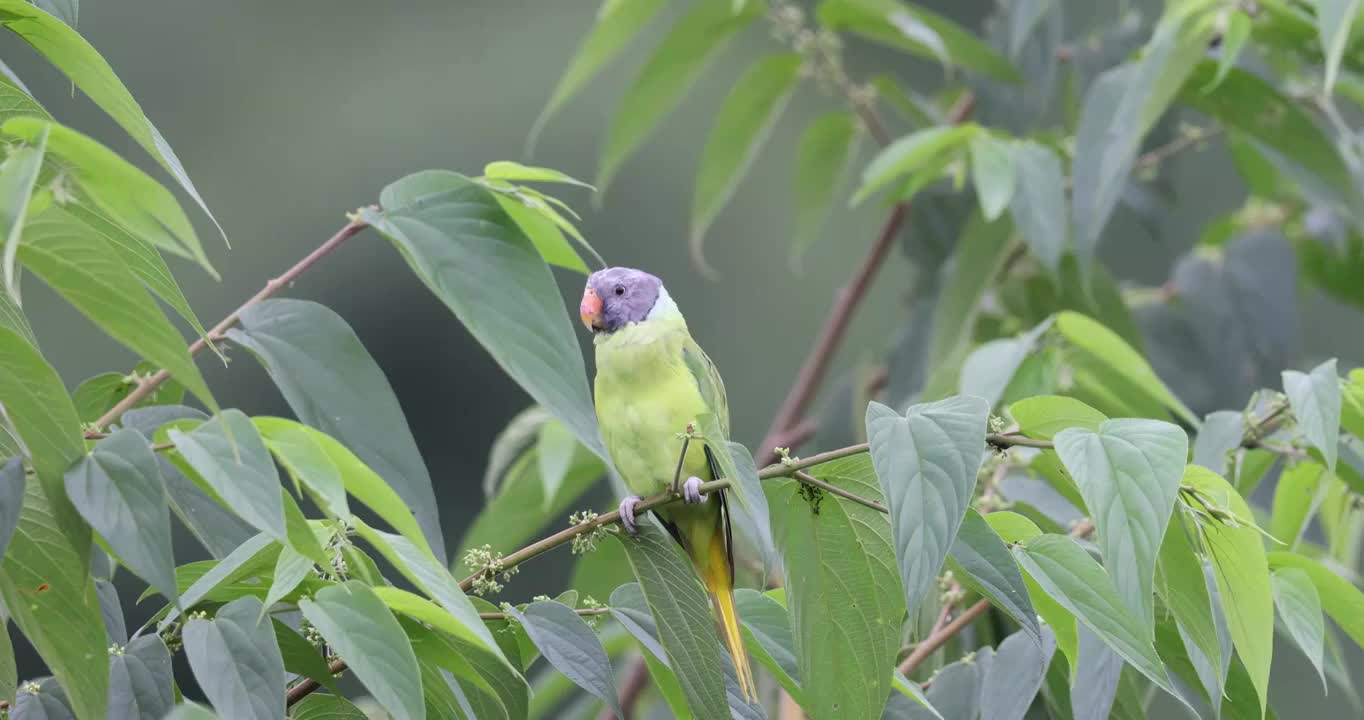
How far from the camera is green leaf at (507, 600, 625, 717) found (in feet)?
2.84

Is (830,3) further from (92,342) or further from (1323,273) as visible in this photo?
(92,342)

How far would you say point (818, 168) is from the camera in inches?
87.7

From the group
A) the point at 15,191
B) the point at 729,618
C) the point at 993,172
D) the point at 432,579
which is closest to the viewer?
the point at 15,191

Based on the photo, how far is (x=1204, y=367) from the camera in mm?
2201

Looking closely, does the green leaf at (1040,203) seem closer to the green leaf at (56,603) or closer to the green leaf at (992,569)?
the green leaf at (992,569)

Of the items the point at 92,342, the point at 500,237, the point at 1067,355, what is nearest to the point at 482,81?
the point at 92,342

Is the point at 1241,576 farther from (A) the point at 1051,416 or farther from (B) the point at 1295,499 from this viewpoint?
(B) the point at 1295,499

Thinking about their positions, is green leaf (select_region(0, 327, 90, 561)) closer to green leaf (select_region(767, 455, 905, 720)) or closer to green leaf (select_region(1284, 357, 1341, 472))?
green leaf (select_region(767, 455, 905, 720))

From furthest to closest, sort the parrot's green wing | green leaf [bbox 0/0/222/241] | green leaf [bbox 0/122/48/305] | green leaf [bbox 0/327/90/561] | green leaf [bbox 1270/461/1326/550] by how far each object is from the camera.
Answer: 1. the parrot's green wing
2. green leaf [bbox 1270/461/1326/550]
3. green leaf [bbox 0/0/222/241]
4. green leaf [bbox 0/327/90/561]
5. green leaf [bbox 0/122/48/305]

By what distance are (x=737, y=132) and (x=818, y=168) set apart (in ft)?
0.59

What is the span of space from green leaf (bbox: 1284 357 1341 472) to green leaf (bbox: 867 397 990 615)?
34 centimetres

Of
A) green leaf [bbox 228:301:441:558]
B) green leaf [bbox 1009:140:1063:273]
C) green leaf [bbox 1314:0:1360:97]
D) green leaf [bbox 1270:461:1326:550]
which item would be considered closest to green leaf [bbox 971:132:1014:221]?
green leaf [bbox 1009:140:1063:273]

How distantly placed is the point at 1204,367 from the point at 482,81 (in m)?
4.51

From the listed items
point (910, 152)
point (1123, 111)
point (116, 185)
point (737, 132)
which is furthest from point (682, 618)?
point (737, 132)
